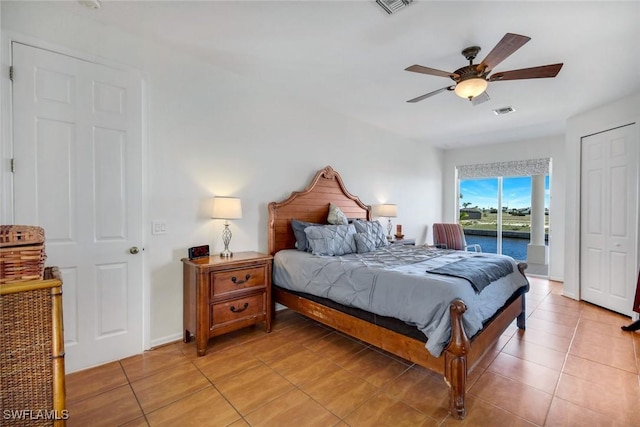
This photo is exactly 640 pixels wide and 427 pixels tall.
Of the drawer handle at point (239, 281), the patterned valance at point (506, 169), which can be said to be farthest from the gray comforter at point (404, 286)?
the patterned valance at point (506, 169)

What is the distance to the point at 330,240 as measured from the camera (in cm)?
322

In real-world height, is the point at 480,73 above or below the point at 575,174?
above

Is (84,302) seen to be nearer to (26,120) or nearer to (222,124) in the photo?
(26,120)

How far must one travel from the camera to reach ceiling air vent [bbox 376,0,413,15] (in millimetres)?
1979

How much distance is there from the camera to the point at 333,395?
6.49ft

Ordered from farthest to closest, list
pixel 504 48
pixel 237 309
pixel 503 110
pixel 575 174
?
pixel 575 174 → pixel 503 110 → pixel 237 309 → pixel 504 48

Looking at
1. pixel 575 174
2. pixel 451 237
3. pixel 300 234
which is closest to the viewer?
pixel 300 234

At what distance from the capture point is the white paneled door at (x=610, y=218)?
3.45 metres

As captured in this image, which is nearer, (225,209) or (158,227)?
(158,227)

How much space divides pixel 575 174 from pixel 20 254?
19.0 ft

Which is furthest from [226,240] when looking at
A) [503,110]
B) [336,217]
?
[503,110]

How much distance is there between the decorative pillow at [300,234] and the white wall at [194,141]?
36cm

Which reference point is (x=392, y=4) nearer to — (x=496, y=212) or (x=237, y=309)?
(x=237, y=309)

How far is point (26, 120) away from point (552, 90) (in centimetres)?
503
